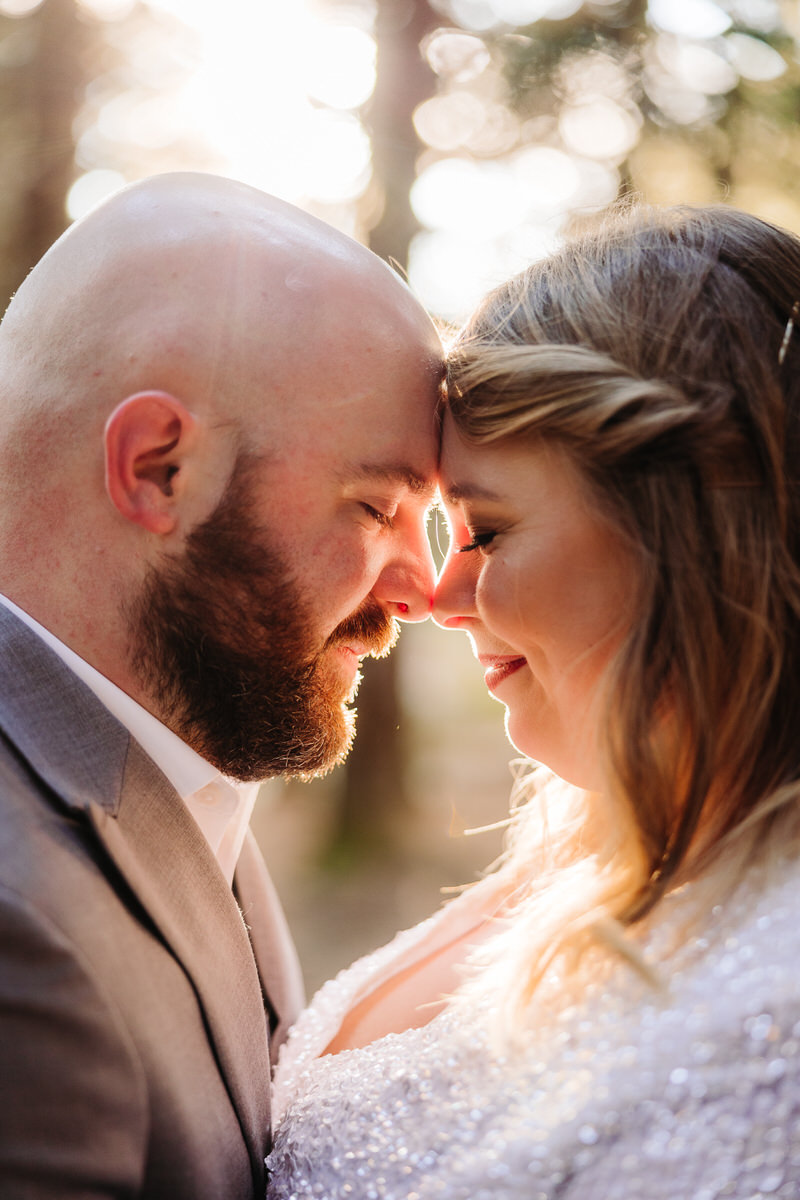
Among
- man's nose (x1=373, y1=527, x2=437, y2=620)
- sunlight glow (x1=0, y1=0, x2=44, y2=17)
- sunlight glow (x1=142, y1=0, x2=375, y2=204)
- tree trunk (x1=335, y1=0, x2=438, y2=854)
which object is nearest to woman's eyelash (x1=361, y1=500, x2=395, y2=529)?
man's nose (x1=373, y1=527, x2=437, y2=620)

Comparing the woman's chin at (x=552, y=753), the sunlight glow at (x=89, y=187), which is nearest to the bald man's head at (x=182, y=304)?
the woman's chin at (x=552, y=753)

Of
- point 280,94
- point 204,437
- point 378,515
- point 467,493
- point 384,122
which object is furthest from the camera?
point 384,122

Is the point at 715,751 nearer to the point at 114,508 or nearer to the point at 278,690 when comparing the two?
the point at 278,690

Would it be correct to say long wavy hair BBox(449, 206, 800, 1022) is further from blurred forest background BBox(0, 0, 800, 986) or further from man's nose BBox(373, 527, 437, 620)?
blurred forest background BBox(0, 0, 800, 986)

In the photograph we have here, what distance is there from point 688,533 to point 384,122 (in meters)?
7.92

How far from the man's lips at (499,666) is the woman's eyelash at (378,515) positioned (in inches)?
15.4

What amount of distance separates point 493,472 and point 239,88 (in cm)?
578

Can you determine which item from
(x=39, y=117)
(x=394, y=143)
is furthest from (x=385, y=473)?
(x=394, y=143)

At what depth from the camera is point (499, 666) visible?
2131 millimetres

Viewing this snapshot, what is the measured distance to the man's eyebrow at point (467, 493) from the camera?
193 centimetres

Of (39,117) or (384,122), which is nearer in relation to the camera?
(39,117)

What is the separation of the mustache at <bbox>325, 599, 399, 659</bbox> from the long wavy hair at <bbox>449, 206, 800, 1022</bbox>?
70cm

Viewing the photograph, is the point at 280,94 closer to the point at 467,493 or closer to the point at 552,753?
the point at 467,493

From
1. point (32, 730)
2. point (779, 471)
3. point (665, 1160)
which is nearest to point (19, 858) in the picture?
point (32, 730)
